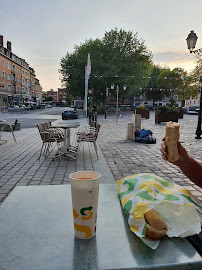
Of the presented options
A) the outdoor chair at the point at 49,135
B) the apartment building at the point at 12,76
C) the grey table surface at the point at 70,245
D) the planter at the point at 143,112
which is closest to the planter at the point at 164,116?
the planter at the point at 143,112

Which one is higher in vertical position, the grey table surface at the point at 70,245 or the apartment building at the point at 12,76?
the apartment building at the point at 12,76

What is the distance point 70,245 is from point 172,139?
2.88ft

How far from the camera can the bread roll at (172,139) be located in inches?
55.2

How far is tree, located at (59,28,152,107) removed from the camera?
3228cm

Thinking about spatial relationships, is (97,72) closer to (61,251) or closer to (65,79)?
(65,79)

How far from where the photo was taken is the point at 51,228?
1.18 m

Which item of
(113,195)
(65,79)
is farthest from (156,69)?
(113,195)

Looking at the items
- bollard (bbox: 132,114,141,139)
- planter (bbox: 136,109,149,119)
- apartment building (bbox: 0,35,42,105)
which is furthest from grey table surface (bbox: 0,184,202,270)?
apartment building (bbox: 0,35,42,105)

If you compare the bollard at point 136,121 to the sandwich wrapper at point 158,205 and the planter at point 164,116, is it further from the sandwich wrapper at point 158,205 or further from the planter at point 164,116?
the planter at point 164,116

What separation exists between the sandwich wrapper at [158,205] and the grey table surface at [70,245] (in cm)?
4

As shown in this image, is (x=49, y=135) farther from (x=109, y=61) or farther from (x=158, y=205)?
(x=109, y=61)

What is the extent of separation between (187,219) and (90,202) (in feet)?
1.86

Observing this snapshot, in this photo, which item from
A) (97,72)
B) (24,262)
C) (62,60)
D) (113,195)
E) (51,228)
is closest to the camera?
(24,262)

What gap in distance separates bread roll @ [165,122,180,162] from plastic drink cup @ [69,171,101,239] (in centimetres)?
60
